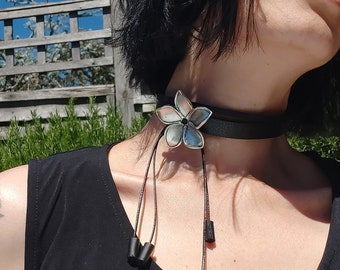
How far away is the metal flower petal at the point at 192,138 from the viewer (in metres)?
0.96

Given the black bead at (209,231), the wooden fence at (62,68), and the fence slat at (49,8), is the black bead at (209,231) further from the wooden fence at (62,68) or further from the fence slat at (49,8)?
the fence slat at (49,8)

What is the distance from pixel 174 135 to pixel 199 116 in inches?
1.9

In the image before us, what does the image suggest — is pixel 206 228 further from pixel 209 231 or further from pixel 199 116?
pixel 199 116

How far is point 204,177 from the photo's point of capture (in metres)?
0.97

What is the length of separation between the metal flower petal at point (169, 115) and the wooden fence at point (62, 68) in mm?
1958

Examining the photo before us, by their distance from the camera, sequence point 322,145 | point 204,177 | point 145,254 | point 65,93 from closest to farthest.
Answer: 1. point 145,254
2. point 204,177
3. point 322,145
4. point 65,93

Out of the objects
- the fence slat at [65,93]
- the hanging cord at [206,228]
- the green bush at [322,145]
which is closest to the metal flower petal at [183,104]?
the hanging cord at [206,228]

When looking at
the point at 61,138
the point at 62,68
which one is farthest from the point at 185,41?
the point at 62,68

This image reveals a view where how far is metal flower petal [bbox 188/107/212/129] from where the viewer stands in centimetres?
96

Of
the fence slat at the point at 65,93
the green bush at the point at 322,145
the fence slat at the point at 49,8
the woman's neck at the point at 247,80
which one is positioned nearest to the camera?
the woman's neck at the point at 247,80

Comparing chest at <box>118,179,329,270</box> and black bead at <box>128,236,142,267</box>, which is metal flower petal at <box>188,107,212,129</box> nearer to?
chest at <box>118,179,329,270</box>

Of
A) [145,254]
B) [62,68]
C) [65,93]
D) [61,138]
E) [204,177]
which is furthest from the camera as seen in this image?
[62,68]

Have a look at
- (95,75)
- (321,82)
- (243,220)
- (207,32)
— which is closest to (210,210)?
(243,220)

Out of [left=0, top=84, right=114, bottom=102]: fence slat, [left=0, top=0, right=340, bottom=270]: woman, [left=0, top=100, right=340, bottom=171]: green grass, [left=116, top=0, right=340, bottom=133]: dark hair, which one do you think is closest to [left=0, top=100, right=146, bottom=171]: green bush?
[left=0, top=100, right=340, bottom=171]: green grass
